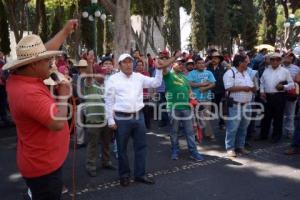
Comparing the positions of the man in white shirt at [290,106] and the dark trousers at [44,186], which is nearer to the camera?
the dark trousers at [44,186]

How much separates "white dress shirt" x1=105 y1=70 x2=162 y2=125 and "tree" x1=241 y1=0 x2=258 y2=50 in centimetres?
3384

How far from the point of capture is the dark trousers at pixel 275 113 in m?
8.61

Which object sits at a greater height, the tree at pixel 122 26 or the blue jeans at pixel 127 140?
the tree at pixel 122 26

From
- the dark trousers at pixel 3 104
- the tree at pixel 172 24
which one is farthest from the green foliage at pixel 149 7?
the dark trousers at pixel 3 104

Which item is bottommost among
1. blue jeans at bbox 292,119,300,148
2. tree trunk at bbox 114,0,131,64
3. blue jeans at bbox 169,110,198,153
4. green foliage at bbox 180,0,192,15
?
blue jeans at bbox 292,119,300,148

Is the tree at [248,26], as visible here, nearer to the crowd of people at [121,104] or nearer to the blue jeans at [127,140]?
the crowd of people at [121,104]

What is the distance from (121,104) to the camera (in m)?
6.00

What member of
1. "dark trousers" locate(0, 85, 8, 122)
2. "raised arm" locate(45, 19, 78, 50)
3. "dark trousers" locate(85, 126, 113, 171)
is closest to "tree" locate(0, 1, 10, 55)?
"dark trousers" locate(0, 85, 8, 122)

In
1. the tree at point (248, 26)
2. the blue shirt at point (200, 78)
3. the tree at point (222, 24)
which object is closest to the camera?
the blue shirt at point (200, 78)

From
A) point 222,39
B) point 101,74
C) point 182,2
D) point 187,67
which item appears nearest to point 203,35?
point 222,39

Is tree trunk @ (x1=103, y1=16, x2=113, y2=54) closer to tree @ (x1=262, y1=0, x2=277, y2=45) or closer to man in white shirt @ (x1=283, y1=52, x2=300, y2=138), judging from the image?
tree @ (x1=262, y1=0, x2=277, y2=45)

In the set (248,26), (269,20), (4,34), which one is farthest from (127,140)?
(269,20)

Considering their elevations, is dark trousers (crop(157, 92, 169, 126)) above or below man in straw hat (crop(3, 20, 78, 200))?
below

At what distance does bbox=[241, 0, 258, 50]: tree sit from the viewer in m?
38.6
